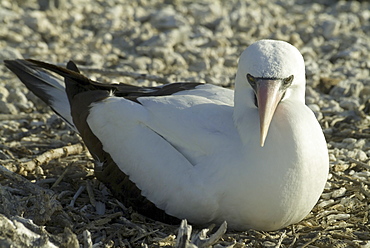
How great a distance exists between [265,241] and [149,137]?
3.79 feet

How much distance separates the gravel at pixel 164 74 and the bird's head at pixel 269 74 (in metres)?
0.87

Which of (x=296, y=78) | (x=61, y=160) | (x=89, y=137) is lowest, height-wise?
(x=61, y=160)

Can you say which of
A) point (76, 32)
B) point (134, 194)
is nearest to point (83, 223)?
point (134, 194)

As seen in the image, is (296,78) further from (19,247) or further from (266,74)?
(19,247)

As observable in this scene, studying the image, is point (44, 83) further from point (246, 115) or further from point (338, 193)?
point (338, 193)

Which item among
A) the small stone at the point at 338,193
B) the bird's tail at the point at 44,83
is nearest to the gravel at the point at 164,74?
the small stone at the point at 338,193

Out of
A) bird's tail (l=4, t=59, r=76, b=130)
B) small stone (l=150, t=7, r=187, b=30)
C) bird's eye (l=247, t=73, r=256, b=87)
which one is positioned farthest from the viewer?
small stone (l=150, t=7, r=187, b=30)

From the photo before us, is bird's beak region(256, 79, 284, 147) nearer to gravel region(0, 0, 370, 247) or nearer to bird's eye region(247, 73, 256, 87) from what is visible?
bird's eye region(247, 73, 256, 87)

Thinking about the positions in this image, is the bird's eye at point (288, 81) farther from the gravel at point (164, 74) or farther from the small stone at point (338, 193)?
the small stone at point (338, 193)

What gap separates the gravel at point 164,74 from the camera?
4.63m

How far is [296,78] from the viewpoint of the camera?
14.7ft

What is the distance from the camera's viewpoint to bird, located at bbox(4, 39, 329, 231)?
4.42 meters

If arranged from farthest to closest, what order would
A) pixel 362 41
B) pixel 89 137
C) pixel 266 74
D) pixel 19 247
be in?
1. pixel 362 41
2. pixel 89 137
3. pixel 266 74
4. pixel 19 247

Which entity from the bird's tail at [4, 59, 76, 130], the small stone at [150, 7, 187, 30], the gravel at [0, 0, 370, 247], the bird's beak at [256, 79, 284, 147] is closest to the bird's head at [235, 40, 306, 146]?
the bird's beak at [256, 79, 284, 147]
